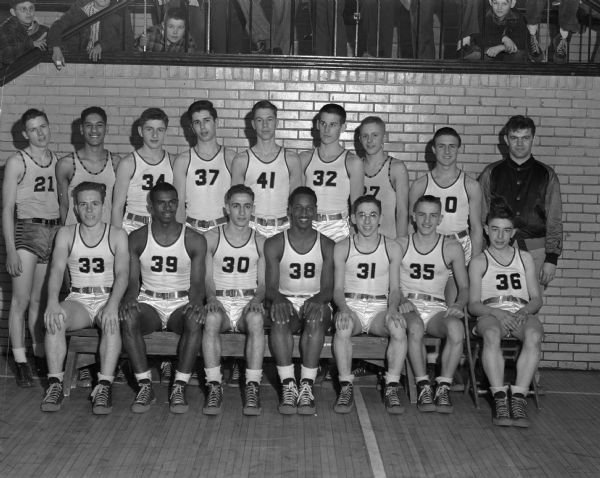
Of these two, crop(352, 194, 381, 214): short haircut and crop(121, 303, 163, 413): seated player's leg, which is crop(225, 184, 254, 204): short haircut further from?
crop(121, 303, 163, 413): seated player's leg

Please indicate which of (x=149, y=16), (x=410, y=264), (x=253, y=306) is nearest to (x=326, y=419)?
(x=253, y=306)

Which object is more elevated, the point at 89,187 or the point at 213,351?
the point at 89,187

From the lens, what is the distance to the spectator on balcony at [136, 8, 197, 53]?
396 inches

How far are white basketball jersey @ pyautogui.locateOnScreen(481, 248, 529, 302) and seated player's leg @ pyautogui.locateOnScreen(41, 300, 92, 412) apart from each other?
3.53m

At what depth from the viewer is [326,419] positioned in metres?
7.86

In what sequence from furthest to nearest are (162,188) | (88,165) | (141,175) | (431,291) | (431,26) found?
(431,26), (88,165), (141,175), (431,291), (162,188)

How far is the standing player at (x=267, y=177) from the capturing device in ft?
29.4

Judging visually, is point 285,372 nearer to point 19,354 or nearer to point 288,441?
point 288,441

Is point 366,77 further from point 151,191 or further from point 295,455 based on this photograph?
point 295,455

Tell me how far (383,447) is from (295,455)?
69cm

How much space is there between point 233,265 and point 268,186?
903 millimetres

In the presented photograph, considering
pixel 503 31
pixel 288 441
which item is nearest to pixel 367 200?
pixel 288 441

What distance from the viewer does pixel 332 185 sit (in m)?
9.01

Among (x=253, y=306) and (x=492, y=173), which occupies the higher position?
(x=492, y=173)
